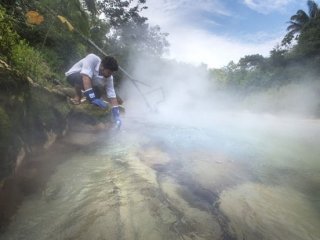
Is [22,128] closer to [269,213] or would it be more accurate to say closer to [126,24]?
[269,213]

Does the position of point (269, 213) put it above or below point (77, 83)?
below

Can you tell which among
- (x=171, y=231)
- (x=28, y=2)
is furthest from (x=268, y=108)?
(x=171, y=231)

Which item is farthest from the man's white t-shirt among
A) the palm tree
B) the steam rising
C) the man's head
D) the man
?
the palm tree

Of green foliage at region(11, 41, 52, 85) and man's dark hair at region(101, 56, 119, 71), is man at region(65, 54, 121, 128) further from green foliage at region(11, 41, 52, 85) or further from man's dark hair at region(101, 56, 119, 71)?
green foliage at region(11, 41, 52, 85)

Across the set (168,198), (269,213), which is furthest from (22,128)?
(269,213)

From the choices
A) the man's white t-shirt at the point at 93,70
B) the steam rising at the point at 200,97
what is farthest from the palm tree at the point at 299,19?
the man's white t-shirt at the point at 93,70

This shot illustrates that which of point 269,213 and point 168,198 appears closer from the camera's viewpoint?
point 269,213

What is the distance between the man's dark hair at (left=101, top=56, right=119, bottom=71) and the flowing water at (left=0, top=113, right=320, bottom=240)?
61.1 inches

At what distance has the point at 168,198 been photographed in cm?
326

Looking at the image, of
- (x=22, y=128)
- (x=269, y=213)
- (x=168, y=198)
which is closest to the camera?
(x=269, y=213)

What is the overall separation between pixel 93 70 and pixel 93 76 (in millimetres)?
181

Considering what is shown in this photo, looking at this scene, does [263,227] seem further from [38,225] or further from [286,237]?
[38,225]

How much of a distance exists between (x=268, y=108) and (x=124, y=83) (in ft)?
37.8

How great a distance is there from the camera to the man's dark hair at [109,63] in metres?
5.73
